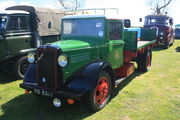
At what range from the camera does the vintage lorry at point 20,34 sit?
275 inches

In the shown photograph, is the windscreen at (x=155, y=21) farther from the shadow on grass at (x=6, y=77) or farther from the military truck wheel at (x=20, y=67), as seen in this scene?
the shadow on grass at (x=6, y=77)

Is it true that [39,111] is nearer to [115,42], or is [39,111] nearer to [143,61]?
[115,42]

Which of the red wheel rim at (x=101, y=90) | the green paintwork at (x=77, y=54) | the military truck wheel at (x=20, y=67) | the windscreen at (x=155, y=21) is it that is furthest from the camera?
the windscreen at (x=155, y=21)

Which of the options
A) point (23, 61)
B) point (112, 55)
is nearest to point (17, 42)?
point (23, 61)

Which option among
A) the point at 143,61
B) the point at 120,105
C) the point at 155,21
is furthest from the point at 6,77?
the point at 155,21

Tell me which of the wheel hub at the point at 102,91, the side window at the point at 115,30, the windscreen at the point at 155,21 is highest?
the windscreen at the point at 155,21

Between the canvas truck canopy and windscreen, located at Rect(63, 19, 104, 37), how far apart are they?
7.08 ft

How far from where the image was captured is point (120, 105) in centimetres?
503

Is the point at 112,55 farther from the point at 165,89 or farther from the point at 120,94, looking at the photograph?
the point at 165,89

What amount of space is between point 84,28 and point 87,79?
159 centimetres

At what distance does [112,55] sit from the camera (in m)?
5.59

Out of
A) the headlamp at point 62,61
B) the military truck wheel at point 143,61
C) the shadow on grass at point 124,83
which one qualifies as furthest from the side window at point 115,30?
the military truck wheel at point 143,61

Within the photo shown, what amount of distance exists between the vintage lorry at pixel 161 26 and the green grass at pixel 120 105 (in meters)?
8.08

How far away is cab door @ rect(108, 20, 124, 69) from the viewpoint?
17.7ft
